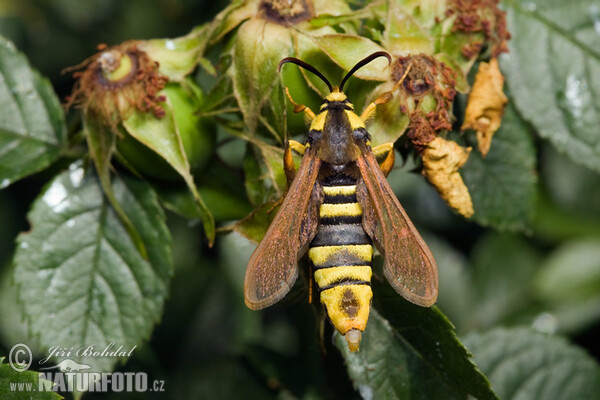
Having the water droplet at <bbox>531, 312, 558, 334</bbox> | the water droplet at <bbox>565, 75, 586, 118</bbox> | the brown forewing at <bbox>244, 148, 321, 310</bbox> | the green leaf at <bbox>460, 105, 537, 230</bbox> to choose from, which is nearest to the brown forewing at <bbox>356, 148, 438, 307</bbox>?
the brown forewing at <bbox>244, 148, 321, 310</bbox>

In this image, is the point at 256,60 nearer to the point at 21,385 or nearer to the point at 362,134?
the point at 362,134

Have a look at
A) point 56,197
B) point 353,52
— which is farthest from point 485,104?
point 56,197

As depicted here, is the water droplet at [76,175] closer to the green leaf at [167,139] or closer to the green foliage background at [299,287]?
the green foliage background at [299,287]

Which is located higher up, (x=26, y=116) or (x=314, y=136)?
(x=314, y=136)

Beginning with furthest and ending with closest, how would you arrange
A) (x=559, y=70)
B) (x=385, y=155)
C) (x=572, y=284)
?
(x=572, y=284)
(x=559, y=70)
(x=385, y=155)

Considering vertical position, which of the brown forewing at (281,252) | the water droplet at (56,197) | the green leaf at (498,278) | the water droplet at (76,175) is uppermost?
the brown forewing at (281,252)

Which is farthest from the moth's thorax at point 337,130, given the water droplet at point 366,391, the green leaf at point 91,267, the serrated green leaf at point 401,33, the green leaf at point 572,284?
the green leaf at point 572,284

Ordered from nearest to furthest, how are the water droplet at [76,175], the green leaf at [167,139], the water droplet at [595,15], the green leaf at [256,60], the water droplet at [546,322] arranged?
the green leaf at [256,60] < the green leaf at [167,139] < the water droplet at [76,175] < the water droplet at [595,15] < the water droplet at [546,322]

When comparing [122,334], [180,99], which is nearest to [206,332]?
[122,334]
